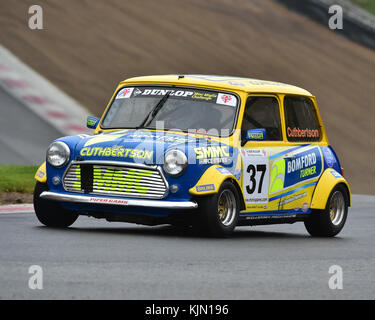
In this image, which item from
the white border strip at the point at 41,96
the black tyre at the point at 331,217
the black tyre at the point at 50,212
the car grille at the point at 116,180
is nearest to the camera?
the car grille at the point at 116,180

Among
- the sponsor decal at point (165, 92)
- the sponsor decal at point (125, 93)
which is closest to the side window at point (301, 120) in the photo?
the sponsor decal at point (165, 92)

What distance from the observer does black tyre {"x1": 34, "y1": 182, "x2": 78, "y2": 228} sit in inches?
432

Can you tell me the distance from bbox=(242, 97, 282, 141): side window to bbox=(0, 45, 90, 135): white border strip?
10.3m

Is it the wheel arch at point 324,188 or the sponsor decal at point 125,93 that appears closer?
the sponsor decal at point 125,93

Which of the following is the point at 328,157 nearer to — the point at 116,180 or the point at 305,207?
the point at 305,207

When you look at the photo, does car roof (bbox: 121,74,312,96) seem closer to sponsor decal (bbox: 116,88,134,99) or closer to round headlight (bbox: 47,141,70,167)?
sponsor decal (bbox: 116,88,134,99)

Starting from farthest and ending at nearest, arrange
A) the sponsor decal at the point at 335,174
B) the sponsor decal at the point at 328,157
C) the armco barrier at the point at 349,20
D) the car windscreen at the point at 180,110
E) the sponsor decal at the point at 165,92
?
the armco barrier at the point at 349,20 → the sponsor decal at the point at 328,157 → the sponsor decal at the point at 335,174 → the sponsor decal at the point at 165,92 → the car windscreen at the point at 180,110

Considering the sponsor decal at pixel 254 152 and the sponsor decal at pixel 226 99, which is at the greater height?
the sponsor decal at pixel 226 99

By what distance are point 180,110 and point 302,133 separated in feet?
6.09

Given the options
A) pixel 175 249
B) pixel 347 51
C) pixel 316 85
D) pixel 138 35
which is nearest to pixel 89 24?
pixel 138 35

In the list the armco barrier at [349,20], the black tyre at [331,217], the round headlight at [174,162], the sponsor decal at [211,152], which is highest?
the armco barrier at [349,20]

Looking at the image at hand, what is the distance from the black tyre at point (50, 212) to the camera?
36.0 feet

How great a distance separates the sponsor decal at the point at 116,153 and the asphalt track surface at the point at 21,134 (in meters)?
9.10

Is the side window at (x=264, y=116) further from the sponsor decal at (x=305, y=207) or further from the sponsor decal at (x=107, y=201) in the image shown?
the sponsor decal at (x=107, y=201)
